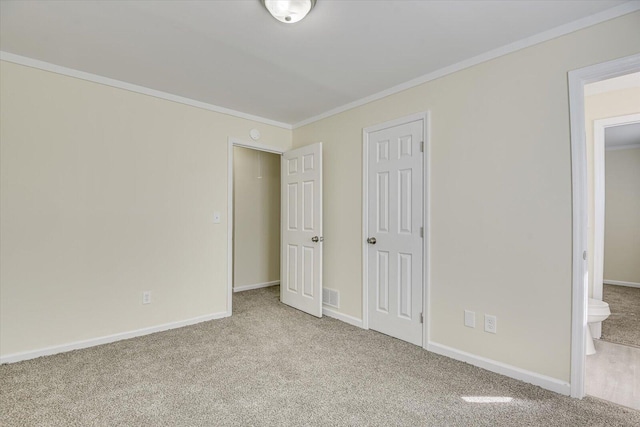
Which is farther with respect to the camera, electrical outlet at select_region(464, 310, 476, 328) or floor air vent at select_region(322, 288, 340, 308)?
floor air vent at select_region(322, 288, 340, 308)

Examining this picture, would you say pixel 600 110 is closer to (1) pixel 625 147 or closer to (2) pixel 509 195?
(2) pixel 509 195

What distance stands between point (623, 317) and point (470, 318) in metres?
2.47

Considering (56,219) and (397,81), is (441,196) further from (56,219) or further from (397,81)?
(56,219)

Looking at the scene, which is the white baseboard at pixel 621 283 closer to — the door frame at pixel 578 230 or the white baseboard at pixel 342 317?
the door frame at pixel 578 230

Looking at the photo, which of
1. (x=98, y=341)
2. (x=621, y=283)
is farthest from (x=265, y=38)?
(x=621, y=283)

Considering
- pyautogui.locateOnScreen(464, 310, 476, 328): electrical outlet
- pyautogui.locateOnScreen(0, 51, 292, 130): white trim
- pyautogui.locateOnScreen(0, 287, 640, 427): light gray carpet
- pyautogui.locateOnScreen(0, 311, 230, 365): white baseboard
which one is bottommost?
pyautogui.locateOnScreen(0, 287, 640, 427): light gray carpet

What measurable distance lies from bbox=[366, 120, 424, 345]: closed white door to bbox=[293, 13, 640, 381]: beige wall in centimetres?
15

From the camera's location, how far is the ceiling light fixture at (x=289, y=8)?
165 centimetres

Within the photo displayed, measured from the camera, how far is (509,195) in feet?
7.00

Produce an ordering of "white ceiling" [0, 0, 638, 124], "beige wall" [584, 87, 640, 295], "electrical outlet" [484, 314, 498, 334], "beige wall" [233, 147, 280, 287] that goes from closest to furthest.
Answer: "white ceiling" [0, 0, 638, 124] < "electrical outlet" [484, 314, 498, 334] < "beige wall" [584, 87, 640, 295] < "beige wall" [233, 147, 280, 287]

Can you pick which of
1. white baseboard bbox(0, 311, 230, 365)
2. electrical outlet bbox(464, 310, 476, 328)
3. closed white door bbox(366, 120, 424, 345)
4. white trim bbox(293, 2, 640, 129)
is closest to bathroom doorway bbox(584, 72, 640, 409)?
electrical outlet bbox(464, 310, 476, 328)

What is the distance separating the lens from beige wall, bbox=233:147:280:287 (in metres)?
→ 4.79

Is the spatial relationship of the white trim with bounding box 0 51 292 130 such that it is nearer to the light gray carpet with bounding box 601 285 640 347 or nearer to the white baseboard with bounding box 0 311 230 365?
the white baseboard with bounding box 0 311 230 365

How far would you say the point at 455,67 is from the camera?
240cm
